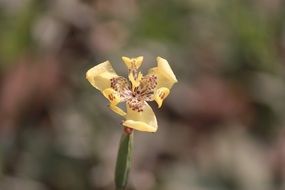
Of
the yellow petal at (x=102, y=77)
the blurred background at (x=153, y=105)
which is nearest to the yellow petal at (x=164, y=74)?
the yellow petal at (x=102, y=77)

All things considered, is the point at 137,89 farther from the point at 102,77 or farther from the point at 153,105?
the point at 153,105

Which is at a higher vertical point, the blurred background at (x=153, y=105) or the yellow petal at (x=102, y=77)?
the blurred background at (x=153, y=105)

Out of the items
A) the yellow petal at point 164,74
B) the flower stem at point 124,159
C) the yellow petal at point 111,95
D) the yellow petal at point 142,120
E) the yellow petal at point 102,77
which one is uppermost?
the yellow petal at point 164,74

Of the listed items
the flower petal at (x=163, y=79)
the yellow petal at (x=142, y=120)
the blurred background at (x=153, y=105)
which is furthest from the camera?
the blurred background at (x=153, y=105)

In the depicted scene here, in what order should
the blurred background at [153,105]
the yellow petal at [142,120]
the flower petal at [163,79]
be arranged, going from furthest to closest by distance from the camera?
1. the blurred background at [153,105]
2. the flower petal at [163,79]
3. the yellow petal at [142,120]

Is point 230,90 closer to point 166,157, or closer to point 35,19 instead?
point 166,157

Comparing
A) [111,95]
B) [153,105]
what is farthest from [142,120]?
[153,105]

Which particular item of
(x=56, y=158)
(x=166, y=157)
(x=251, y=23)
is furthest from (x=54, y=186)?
(x=251, y=23)

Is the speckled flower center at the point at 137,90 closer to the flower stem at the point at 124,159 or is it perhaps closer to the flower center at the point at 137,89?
the flower center at the point at 137,89
